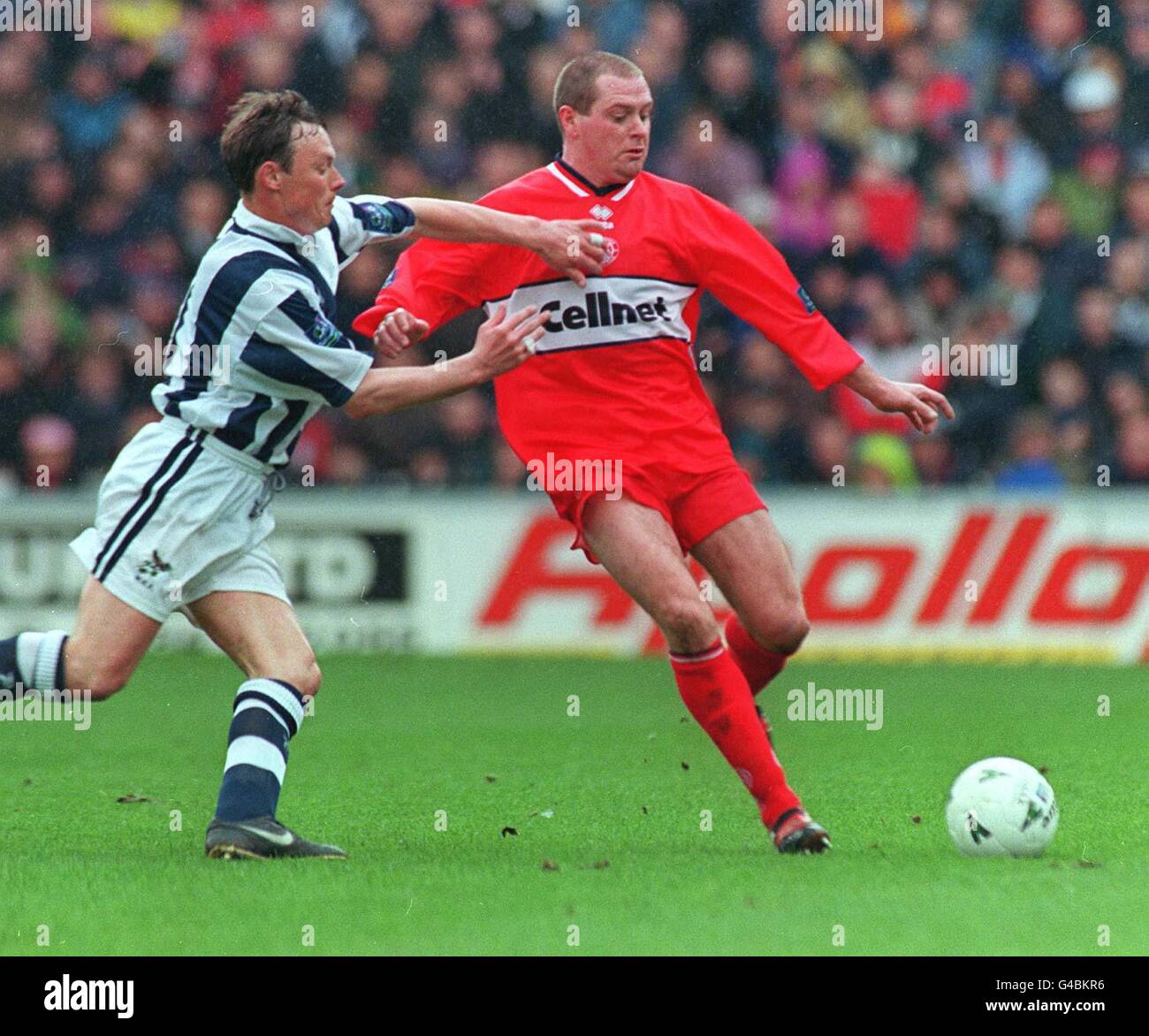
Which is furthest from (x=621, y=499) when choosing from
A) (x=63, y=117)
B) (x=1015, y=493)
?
(x=63, y=117)

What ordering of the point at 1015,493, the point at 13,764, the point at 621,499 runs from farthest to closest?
the point at 1015,493
the point at 13,764
the point at 621,499

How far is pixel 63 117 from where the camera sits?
13602mm

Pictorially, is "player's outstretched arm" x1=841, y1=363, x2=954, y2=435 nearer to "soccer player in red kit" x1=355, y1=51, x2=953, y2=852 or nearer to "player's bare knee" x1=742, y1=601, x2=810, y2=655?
"soccer player in red kit" x1=355, y1=51, x2=953, y2=852

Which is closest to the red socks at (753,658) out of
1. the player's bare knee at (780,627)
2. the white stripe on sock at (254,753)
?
the player's bare knee at (780,627)

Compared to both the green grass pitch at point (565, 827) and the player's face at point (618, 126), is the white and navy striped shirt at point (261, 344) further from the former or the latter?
the green grass pitch at point (565, 827)

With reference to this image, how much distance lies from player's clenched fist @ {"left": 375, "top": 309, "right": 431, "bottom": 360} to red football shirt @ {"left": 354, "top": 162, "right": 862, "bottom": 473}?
0.33 meters

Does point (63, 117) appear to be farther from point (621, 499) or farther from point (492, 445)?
point (621, 499)

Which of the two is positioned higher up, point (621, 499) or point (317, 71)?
point (317, 71)

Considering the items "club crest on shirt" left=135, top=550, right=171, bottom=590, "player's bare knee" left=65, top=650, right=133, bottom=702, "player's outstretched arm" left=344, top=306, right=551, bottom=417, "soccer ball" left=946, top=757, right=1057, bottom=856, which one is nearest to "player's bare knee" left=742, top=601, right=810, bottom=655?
"soccer ball" left=946, top=757, right=1057, bottom=856

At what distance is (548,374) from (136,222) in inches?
283

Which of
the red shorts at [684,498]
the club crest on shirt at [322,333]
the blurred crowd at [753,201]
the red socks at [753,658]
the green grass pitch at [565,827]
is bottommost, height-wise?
the green grass pitch at [565,827]

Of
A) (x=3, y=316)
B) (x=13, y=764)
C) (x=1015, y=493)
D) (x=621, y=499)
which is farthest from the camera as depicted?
(x=3, y=316)

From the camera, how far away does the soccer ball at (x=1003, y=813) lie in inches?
233

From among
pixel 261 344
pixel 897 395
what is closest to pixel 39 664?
pixel 261 344
